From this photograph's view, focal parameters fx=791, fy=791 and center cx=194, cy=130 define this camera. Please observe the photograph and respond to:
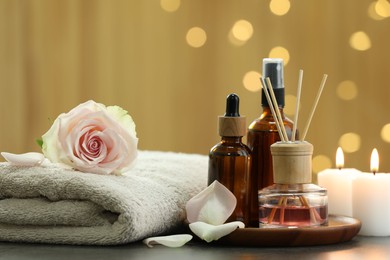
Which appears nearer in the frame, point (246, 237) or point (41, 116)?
point (246, 237)

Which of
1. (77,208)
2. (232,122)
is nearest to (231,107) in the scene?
(232,122)

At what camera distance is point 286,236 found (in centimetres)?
96

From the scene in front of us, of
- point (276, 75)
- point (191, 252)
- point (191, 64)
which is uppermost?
point (191, 64)

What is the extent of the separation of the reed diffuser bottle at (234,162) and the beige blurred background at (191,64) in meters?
1.40

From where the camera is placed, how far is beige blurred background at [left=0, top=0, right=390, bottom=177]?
7.80ft

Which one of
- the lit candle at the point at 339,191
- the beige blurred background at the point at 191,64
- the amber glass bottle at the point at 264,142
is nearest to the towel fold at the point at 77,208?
the amber glass bottle at the point at 264,142

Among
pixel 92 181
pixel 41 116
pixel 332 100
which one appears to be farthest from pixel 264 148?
pixel 41 116

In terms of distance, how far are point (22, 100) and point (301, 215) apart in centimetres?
175

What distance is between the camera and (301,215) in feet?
3.26

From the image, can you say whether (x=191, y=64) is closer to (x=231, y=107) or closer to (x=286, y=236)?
(x=231, y=107)

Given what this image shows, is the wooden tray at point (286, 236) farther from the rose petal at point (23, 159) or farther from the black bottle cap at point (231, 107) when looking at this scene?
the rose petal at point (23, 159)

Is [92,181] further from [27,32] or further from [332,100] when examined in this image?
[27,32]

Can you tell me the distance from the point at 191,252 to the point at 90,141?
217mm

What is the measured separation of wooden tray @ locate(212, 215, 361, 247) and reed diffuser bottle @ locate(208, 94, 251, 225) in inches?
2.4
